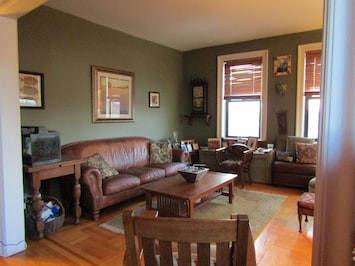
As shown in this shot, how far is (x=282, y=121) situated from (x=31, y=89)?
4226mm

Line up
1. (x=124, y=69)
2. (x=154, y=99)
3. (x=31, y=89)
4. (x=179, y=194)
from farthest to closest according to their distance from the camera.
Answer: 1. (x=154, y=99)
2. (x=124, y=69)
3. (x=31, y=89)
4. (x=179, y=194)

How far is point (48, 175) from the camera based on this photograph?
2812 mm

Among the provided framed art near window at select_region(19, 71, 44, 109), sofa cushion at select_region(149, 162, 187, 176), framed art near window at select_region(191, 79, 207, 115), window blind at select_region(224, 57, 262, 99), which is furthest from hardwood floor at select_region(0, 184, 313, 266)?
framed art near window at select_region(191, 79, 207, 115)

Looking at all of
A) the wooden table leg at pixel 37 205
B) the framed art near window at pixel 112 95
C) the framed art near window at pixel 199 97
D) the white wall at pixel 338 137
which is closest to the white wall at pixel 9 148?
the wooden table leg at pixel 37 205

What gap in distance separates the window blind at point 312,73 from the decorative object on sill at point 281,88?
1.20 feet

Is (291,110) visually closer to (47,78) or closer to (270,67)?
(270,67)

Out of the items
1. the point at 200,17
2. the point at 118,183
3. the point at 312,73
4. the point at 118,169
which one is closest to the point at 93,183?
the point at 118,183

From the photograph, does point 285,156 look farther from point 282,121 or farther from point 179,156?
point 179,156

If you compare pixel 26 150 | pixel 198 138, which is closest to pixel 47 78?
pixel 26 150

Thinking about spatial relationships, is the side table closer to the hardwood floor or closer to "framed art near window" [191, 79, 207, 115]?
the hardwood floor

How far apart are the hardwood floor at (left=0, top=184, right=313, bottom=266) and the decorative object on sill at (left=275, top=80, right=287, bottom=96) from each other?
2.55 meters

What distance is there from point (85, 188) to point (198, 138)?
11.0 feet

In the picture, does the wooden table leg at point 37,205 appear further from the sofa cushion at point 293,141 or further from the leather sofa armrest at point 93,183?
the sofa cushion at point 293,141

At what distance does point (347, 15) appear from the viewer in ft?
2.14
